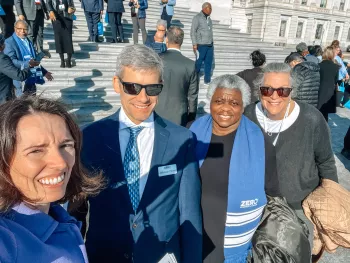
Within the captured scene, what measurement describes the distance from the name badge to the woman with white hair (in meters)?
0.99

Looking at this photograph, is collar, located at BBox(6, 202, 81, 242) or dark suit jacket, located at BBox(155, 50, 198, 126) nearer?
collar, located at BBox(6, 202, 81, 242)

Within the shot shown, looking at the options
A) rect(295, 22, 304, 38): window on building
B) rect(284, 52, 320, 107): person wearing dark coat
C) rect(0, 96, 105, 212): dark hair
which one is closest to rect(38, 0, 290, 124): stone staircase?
rect(0, 96, 105, 212): dark hair

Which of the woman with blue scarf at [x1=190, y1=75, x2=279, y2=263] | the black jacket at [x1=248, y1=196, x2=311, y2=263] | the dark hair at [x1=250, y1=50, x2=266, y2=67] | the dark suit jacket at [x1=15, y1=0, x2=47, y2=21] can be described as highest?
the dark suit jacket at [x1=15, y1=0, x2=47, y2=21]

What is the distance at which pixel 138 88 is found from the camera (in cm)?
163

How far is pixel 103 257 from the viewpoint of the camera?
1.63 m

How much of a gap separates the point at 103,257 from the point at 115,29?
8712 millimetres

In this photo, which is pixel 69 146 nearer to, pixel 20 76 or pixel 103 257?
pixel 103 257

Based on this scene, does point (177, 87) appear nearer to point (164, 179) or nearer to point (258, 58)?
point (258, 58)

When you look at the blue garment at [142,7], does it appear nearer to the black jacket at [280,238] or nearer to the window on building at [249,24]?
the black jacket at [280,238]

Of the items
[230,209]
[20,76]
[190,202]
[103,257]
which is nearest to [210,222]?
[230,209]

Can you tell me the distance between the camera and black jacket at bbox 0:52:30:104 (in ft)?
14.6

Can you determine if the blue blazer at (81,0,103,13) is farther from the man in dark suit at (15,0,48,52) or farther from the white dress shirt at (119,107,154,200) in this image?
the white dress shirt at (119,107,154,200)

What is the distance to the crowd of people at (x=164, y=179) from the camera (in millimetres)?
1063

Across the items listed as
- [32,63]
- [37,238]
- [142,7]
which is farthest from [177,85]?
[142,7]
